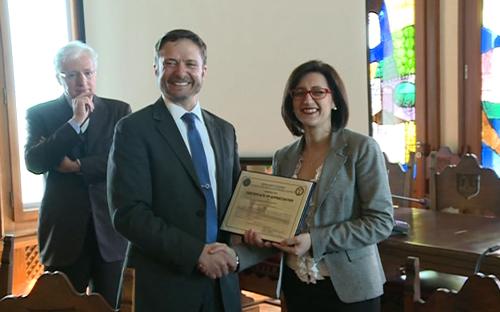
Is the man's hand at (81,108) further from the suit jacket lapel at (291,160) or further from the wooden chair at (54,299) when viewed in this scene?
the wooden chair at (54,299)

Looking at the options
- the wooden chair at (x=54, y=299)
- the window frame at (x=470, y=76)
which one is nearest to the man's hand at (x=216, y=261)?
the wooden chair at (x=54, y=299)

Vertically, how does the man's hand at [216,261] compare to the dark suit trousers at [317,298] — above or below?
above

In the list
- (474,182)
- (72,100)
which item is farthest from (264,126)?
(72,100)

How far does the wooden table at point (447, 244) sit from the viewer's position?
1.96 meters

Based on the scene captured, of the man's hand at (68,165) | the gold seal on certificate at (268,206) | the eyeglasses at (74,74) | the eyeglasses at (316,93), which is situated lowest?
the gold seal on certificate at (268,206)

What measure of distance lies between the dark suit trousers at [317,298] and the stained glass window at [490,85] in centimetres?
241

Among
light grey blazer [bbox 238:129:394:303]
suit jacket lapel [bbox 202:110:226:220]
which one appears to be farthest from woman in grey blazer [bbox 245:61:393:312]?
suit jacket lapel [bbox 202:110:226:220]

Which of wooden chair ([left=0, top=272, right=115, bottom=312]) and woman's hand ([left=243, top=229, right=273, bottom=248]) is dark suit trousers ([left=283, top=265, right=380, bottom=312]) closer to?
woman's hand ([left=243, top=229, right=273, bottom=248])

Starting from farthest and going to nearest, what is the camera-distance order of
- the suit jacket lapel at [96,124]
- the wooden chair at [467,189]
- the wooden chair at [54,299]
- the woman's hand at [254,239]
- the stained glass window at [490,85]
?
the stained glass window at [490,85] < the wooden chair at [467,189] < the suit jacket lapel at [96,124] < the woman's hand at [254,239] < the wooden chair at [54,299]

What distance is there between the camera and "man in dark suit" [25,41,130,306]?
6.56 feet

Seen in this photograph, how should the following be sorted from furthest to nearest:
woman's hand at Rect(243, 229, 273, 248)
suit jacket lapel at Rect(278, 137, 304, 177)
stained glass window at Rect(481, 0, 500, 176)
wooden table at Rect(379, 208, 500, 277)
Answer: stained glass window at Rect(481, 0, 500, 176) → wooden table at Rect(379, 208, 500, 277) → suit jacket lapel at Rect(278, 137, 304, 177) → woman's hand at Rect(243, 229, 273, 248)

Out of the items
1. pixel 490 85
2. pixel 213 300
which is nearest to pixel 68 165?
pixel 213 300

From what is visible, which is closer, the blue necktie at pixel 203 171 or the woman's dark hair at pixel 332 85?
the blue necktie at pixel 203 171

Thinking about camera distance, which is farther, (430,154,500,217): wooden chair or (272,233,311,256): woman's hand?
(430,154,500,217): wooden chair
